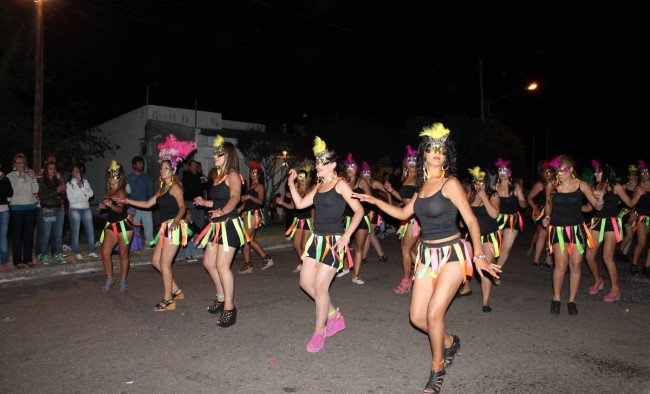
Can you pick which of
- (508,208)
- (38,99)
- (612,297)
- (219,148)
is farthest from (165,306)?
(38,99)

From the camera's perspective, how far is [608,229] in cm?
742

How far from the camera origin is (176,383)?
4273mm

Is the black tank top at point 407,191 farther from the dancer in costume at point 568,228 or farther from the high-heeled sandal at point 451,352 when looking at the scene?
the high-heeled sandal at point 451,352

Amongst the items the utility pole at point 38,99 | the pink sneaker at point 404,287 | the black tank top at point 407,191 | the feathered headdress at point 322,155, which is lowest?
the pink sneaker at point 404,287

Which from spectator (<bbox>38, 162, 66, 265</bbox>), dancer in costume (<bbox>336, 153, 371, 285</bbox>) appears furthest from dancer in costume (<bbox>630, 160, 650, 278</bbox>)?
spectator (<bbox>38, 162, 66, 265</bbox>)

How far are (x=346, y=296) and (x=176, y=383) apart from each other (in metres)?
3.39

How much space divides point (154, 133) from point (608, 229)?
21529 mm

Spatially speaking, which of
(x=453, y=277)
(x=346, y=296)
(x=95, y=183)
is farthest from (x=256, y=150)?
(x=453, y=277)

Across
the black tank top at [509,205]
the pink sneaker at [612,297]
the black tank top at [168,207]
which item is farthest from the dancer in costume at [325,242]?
the pink sneaker at [612,297]

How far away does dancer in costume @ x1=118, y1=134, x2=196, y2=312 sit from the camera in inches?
249

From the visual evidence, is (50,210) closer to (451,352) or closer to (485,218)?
(485,218)

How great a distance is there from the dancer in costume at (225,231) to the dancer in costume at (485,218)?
2.96 m

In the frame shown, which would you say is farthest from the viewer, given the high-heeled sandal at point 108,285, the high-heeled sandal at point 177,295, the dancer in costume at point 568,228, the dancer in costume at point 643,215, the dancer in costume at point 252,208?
the dancer in costume at point 252,208

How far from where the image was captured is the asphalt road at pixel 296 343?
4.31 metres
